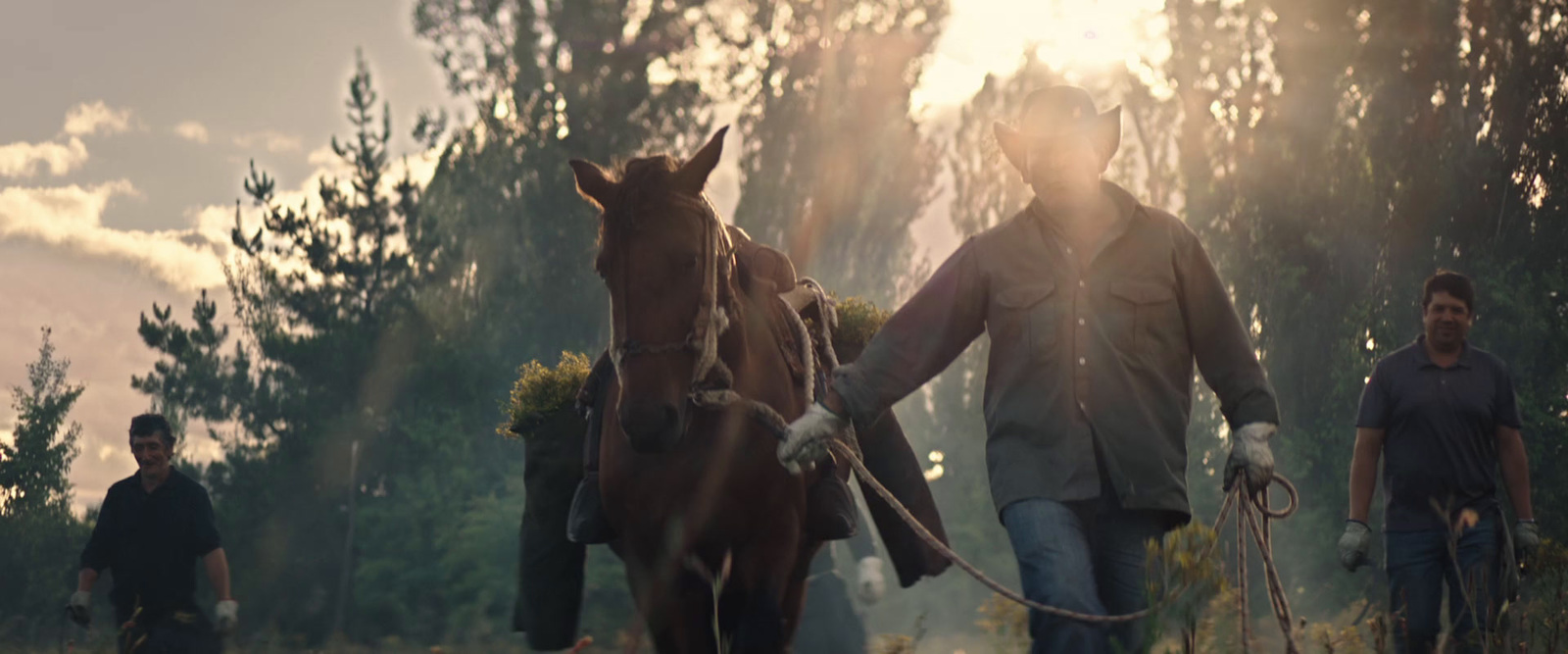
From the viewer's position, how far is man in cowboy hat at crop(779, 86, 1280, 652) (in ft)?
14.0

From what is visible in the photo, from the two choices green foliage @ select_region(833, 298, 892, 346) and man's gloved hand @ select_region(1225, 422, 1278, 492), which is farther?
green foliage @ select_region(833, 298, 892, 346)

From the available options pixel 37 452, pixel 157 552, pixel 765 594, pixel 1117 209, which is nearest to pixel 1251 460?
pixel 1117 209

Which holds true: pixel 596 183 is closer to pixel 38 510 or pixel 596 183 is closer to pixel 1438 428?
pixel 1438 428

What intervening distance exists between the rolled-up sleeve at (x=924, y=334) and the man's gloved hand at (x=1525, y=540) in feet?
11.2

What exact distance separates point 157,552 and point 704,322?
4601 millimetres

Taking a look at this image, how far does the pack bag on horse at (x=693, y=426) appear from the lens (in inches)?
193

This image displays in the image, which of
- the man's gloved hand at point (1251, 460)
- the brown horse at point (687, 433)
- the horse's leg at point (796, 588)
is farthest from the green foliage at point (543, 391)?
the man's gloved hand at point (1251, 460)

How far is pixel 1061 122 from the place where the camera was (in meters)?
4.52

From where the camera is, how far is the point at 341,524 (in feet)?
105

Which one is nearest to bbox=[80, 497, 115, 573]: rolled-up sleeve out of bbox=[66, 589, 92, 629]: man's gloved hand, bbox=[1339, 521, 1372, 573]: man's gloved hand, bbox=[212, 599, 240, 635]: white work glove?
bbox=[66, 589, 92, 629]: man's gloved hand

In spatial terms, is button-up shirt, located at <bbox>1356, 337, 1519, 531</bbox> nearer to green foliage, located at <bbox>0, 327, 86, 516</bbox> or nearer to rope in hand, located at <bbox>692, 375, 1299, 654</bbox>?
rope in hand, located at <bbox>692, 375, 1299, 654</bbox>

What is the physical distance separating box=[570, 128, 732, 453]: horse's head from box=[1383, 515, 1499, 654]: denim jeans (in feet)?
11.0

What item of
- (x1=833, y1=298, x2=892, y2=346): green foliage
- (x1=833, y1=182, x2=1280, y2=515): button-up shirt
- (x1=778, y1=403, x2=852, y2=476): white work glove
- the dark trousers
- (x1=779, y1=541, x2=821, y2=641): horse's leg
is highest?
(x1=833, y1=298, x2=892, y2=346): green foliage

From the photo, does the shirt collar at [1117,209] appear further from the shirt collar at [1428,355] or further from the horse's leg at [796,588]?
the shirt collar at [1428,355]
